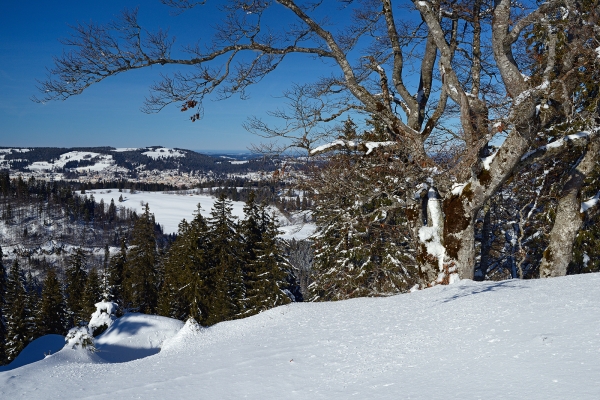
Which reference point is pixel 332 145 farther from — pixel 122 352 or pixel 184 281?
pixel 184 281

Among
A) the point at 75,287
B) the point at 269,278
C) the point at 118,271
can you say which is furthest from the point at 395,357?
the point at 75,287

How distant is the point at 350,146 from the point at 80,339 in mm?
7228

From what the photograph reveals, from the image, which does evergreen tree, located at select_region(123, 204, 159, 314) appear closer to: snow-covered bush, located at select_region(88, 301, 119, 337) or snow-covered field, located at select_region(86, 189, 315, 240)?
snow-covered bush, located at select_region(88, 301, 119, 337)

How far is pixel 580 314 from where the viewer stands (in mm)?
3779

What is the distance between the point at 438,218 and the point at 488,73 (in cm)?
381

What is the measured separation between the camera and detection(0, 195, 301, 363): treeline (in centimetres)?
2242

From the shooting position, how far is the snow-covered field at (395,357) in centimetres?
287

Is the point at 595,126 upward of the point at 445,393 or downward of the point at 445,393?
upward

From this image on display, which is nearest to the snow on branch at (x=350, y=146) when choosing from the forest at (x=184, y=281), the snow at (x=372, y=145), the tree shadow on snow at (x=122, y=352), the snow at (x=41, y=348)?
the snow at (x=372, y=145)

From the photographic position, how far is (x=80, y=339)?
8.55m

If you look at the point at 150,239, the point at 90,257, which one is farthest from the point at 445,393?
the point at 90,257

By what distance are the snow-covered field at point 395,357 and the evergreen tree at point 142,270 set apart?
29752mm

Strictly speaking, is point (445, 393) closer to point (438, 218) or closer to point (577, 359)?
point (577, 359)

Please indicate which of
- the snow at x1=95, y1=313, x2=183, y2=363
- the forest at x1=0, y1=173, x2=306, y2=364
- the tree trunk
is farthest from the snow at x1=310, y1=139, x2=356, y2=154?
the forest at x1=0, y1=173, x2=306, y2=364
